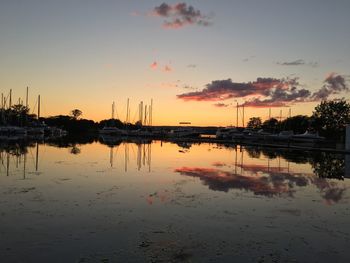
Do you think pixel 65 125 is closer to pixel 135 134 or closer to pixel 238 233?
pixel 135 134

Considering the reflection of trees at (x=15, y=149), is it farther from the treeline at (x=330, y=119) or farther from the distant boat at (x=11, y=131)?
the treeline at (x=330, y=119)

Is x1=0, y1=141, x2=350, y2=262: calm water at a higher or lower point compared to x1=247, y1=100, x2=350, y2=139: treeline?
lower

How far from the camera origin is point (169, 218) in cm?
1520

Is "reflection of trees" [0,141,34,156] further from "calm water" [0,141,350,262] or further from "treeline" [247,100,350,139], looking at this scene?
"treeline" [247,100,350,139]

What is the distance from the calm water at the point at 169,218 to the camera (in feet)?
37.0

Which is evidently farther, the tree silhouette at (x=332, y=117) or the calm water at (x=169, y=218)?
the tree silhouette at (x=332, y=117)

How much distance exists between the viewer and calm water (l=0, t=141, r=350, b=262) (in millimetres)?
11289

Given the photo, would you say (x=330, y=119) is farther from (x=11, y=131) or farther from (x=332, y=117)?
(x=11, y=131)

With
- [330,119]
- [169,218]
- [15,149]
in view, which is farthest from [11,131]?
[169,218]

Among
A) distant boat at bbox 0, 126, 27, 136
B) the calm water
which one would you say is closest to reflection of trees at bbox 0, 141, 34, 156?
the calm water

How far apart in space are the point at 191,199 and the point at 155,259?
8.96 m

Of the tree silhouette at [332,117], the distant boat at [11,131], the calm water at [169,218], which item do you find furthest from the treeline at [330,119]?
the calm water at [169,218]

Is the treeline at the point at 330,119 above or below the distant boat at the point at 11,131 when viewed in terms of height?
above

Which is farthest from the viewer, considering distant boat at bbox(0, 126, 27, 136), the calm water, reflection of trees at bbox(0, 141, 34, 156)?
distant boat at bbox(0, 126, 27, 136)
